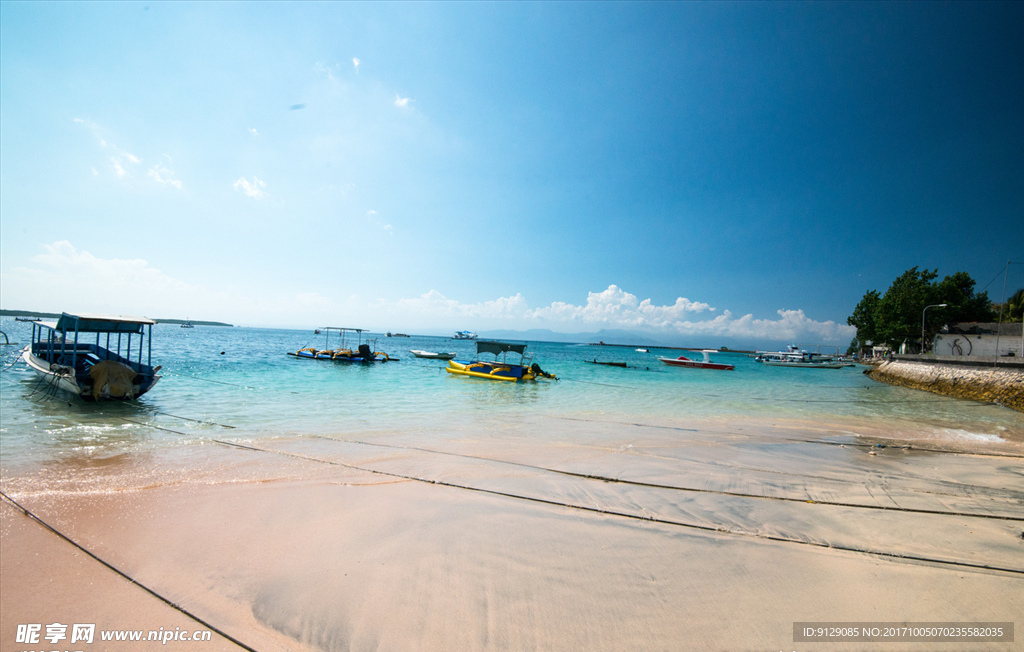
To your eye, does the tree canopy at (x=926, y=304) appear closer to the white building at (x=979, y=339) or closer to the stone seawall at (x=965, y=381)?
the white building at (x=979, y=339)

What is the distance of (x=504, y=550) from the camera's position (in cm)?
407

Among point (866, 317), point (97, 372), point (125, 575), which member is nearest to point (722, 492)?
point (125, 575)

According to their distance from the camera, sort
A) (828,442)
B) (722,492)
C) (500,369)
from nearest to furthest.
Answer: (722,492) < (828,442) < (500,369)

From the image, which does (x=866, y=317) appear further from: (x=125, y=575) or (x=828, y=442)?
(x=125, y=575)

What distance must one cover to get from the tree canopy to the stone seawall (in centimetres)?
1491

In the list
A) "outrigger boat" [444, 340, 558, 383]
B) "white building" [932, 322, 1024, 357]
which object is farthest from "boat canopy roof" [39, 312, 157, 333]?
Answer: "white building" [932, 322, 1024, 357]

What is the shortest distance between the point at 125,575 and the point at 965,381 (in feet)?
132

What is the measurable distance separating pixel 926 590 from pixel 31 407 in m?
20.2

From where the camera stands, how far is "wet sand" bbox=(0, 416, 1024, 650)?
2.97 meters

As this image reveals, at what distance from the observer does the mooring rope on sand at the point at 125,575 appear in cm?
280

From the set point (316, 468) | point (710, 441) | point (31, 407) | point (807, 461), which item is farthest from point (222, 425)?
point (807, 461)

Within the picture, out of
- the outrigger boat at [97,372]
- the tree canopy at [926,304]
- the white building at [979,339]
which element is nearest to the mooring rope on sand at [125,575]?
the outrigger boat at [97,372]

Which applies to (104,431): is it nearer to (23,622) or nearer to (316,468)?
(316,468)

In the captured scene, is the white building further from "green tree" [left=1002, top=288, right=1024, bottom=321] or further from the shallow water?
the shallow water
